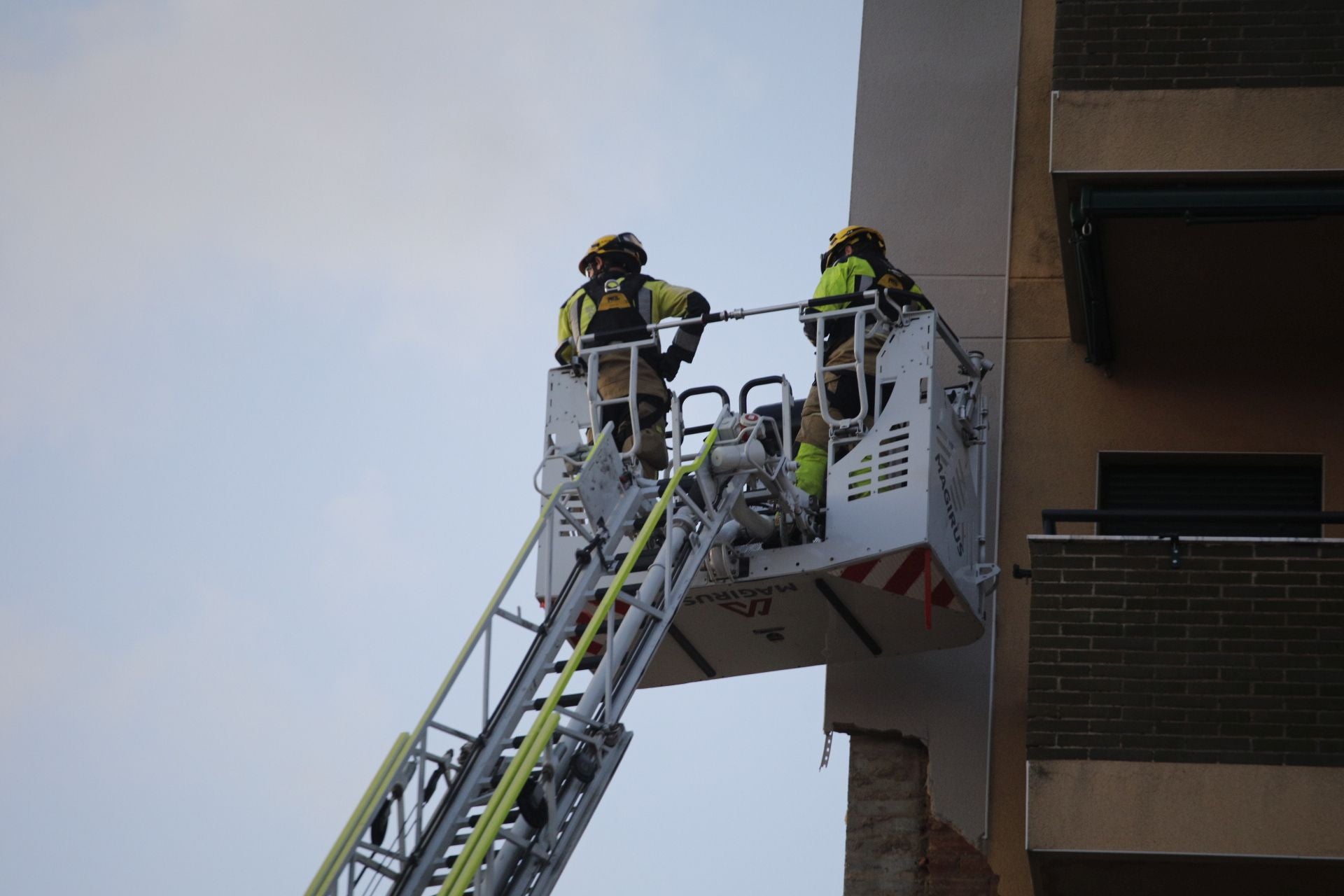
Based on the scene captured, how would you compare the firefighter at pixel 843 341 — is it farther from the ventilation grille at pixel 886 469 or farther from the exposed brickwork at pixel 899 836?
the exposed brickwork at pixel 899 836

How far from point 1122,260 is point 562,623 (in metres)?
4.24

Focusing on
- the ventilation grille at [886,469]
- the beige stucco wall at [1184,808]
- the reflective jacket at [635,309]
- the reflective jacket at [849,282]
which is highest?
the reflective jacket at [849,282]

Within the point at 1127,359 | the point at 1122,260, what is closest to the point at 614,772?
the point at 1122,260

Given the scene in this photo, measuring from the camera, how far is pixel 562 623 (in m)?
9.00

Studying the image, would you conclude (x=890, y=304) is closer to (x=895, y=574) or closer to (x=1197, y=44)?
(x=895, y=574)

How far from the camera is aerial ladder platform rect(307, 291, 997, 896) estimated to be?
27.3 feet

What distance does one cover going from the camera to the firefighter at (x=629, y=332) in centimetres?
1158

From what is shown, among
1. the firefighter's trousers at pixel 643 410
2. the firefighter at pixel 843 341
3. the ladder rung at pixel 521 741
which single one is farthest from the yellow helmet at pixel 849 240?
the ladder rung at pixel 521 741

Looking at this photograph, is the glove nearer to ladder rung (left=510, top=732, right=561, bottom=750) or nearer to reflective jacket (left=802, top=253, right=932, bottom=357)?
reflective jacket (left=802, top=253, right=932, bottom=357)

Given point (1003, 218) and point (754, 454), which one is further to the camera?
point (1003, 218)

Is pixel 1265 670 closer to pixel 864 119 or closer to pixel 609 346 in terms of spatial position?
pixel 609 346

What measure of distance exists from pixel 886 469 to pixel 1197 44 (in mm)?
2879

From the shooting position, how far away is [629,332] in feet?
37.4

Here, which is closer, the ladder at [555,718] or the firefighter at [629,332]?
the ladder at [555,718]
